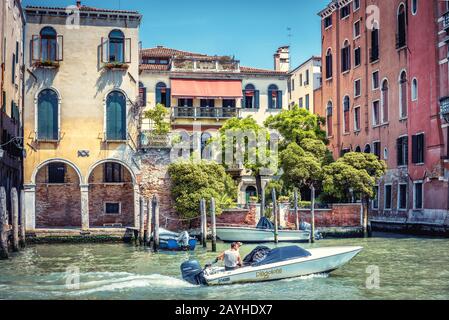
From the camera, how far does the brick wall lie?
24422 mm

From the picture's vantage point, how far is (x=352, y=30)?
3284cm

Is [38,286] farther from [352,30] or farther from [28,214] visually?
[352,30]

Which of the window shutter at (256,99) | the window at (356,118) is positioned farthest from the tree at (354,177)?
the window shutter at (256,99)

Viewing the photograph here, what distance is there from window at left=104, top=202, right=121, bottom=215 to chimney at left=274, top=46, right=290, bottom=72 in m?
15.5

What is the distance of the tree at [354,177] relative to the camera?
24.8 meters

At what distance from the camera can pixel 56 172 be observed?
25.2m

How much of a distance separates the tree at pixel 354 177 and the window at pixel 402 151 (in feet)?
7.31

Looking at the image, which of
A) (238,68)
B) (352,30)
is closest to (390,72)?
(352,30)

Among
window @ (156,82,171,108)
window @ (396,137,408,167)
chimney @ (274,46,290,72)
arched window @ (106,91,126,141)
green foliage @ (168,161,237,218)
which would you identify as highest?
chimney @ (274,46,290,72)

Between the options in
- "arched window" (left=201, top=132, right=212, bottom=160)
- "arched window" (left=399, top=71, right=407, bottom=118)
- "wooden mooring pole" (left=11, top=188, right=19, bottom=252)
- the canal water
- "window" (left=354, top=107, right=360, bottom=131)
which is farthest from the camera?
"window" (left=354, top=107, right=360, bottom=131)

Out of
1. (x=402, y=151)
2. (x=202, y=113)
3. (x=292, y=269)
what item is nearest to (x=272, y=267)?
(x=292, y=269)

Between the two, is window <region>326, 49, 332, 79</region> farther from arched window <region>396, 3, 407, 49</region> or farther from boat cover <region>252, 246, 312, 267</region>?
boat cover <region>252, 246, 312, 267</region>

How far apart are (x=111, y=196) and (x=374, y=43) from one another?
13.6 metres

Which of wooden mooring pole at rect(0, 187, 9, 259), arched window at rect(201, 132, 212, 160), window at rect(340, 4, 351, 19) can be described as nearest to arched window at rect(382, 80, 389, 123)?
window at rect(340, 4, 351, 19)
